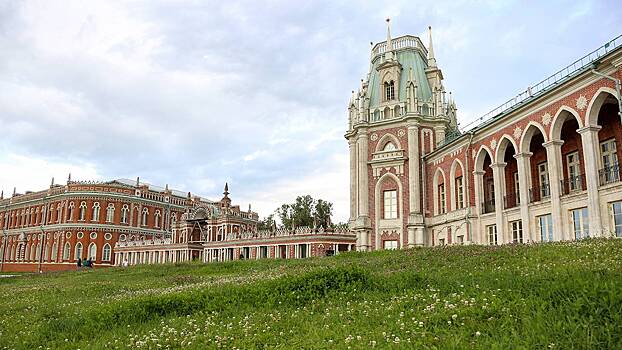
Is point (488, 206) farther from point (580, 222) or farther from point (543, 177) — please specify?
point (580, 222)

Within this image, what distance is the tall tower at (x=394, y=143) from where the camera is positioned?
122 ft

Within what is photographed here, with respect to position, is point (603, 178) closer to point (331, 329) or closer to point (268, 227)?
point (331, 329)

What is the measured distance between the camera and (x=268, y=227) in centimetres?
7906

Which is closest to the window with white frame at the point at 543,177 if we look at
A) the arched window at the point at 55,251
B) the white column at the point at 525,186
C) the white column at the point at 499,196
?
the white column at the point at 525,186

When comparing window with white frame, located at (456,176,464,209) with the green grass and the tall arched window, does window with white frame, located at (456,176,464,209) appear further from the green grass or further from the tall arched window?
the green grass

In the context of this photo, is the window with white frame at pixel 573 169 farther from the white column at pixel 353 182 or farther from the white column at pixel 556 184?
the white column at pixel 353 182

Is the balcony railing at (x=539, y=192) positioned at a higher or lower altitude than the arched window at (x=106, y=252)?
higher

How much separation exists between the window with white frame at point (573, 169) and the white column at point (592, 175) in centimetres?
400

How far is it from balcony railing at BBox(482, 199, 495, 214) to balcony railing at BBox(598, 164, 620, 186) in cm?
871

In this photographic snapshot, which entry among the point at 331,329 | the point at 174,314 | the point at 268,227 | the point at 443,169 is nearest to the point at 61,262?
the point at 268,227

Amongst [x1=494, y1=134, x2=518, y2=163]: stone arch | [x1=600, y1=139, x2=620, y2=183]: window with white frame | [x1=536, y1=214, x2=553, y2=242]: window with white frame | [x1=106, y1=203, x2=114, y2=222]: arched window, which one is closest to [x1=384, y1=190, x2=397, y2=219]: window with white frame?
[x1=494, y1=134, x2=518, y2=163]: stone arch

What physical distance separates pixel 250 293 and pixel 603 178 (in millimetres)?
18348

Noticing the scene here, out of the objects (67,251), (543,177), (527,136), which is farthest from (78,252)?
(527,136)

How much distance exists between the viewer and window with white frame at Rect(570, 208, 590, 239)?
72.0 ft
